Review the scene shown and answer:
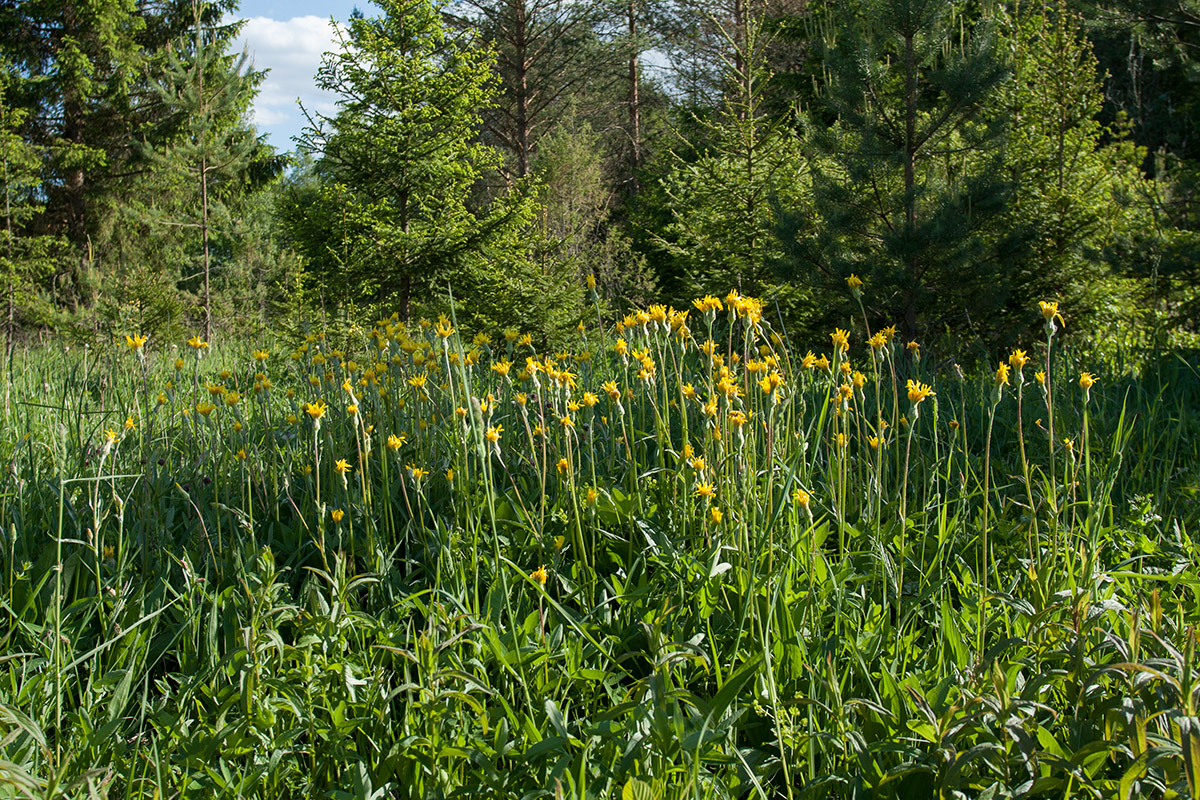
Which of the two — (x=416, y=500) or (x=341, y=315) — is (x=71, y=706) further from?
(x=341, y=315)

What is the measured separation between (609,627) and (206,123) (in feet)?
32.3

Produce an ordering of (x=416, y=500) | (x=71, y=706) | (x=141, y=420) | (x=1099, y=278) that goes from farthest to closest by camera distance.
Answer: (x=1099, y=278), (x=141, y=420), (x=416, y=500), (x=71, y=706)

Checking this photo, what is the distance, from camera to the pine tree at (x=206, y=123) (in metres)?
9.47

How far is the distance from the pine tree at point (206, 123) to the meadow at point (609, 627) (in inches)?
257

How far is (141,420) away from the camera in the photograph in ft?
9.66

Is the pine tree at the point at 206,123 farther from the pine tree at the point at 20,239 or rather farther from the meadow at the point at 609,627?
the meadow at the point at 609,627

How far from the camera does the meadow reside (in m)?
1.28

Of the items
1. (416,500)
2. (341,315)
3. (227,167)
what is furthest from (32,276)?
(416,500)

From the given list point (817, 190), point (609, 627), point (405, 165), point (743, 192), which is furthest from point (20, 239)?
point (609, 627)

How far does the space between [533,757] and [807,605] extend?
2.21ft

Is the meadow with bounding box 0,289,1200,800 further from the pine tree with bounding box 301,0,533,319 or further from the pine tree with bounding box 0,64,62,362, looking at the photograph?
the pine tree with bounding box 0,64,62,362

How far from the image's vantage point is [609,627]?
1.75 meters

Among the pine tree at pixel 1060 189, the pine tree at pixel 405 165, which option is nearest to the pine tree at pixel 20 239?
the pine tree at pixel 405 165

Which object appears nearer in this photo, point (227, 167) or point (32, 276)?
point (227, 167)
